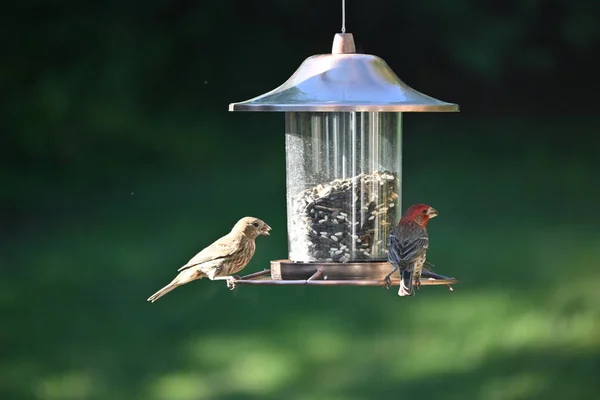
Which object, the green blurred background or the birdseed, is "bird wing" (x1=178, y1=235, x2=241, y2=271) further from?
the green blurred background

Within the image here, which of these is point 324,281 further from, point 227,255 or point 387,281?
point 227,255

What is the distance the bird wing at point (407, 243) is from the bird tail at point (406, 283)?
35mm

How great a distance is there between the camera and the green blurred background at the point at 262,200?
7070 millimetres

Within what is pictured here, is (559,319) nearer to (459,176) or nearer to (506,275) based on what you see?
(506,275)

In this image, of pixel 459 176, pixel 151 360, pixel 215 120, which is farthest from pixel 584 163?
pixel 151 360

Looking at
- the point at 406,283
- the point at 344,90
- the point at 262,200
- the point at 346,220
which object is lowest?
the point at 262,200

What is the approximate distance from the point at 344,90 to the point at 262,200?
3.46 metres

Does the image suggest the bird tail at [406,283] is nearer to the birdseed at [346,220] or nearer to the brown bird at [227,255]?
the birdseed at [346,220]

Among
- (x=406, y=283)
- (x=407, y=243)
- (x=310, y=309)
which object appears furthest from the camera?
(x=310, y=309)

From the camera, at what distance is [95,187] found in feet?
23.8

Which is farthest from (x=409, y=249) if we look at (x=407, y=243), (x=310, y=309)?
(x=310, y=309)

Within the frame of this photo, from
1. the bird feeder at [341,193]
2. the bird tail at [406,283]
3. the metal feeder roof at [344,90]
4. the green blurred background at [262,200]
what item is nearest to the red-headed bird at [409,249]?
the bird tail at [406,283]

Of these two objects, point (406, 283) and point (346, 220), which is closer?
point (406, 283)

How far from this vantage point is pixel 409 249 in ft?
12.7
